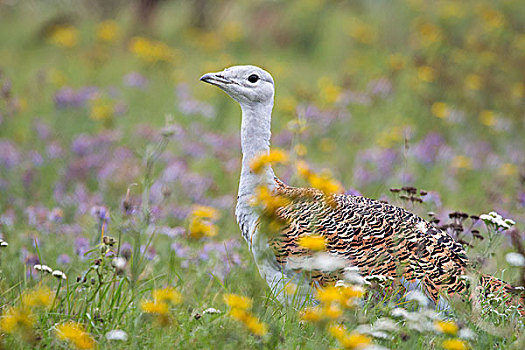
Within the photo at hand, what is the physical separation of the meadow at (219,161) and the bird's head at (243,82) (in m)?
0.37

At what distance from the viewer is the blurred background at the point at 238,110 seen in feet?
18.2

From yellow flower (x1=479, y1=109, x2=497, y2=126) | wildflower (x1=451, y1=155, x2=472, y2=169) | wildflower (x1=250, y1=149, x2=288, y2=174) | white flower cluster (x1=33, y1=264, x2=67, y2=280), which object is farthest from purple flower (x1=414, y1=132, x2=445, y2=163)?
white flower cluster (x1=33, y1=264, x2=67, y2=280)

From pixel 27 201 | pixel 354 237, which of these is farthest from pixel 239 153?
pixel 354 237

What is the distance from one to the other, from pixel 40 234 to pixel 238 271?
5.62ft

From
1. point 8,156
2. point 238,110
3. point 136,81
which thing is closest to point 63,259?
point 8,156

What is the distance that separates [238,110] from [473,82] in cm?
321

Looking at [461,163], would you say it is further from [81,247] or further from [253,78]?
[81,247]

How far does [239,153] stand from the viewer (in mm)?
6781

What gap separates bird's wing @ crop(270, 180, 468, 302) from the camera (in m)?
2.97

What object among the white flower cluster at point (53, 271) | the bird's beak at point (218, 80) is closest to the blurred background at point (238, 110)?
the bird's beak at point (218, 80)

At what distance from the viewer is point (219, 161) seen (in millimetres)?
6422

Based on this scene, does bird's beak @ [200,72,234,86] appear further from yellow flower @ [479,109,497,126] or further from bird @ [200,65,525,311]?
yellow flower @ [479,109,497,126]

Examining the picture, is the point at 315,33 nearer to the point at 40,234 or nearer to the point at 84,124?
the point at 84,124

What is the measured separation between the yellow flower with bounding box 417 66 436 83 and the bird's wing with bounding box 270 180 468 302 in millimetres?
4610
